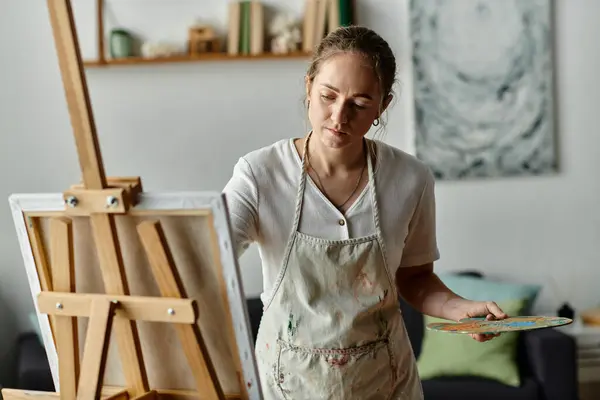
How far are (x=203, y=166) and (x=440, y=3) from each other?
1.22m

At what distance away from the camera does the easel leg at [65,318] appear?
135 centimetres

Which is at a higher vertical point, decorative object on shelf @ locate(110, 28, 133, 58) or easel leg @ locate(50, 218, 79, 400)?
decorative object on shelf @ locate(110, 28, 133, 58)

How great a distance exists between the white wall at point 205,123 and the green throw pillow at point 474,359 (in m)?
0.55

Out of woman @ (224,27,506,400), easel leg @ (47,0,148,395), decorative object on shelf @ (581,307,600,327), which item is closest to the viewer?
easel leg @ (47,0,148,395)

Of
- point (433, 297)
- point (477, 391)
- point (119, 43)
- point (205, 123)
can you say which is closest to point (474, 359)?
point (477, 391)

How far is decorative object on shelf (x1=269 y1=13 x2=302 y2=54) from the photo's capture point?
11.0 ft

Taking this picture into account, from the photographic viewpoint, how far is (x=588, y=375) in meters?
Result: 3.52

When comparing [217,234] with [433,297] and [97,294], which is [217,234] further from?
[433,297]

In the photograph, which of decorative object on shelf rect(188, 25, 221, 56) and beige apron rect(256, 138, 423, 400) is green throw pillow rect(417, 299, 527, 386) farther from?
beige apron rect(256, 138, 423, 400)

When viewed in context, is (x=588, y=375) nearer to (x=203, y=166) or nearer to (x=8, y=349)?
(x=203, y=166)

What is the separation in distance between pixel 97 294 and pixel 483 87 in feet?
8.25

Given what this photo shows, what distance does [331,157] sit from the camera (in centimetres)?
154

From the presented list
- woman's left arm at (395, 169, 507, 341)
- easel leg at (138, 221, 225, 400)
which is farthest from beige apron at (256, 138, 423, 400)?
easel leg at (138, 221, 225, 400)

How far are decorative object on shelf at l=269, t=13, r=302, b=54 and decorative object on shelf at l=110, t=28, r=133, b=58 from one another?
23.5 inches
